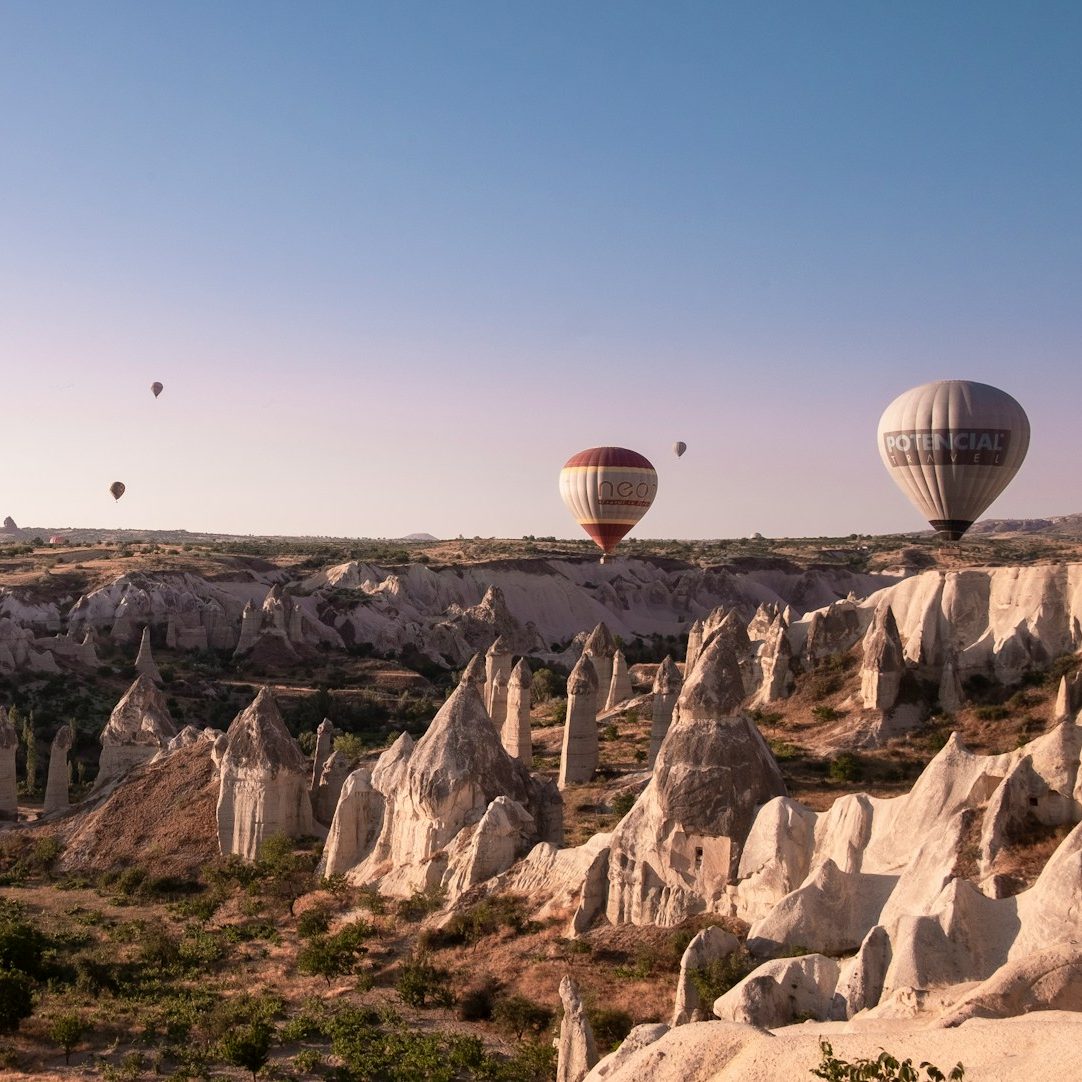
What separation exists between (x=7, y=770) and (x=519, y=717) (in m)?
14.0

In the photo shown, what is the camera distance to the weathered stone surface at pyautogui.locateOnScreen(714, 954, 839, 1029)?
11.8 meters

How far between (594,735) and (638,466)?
32.4 meters

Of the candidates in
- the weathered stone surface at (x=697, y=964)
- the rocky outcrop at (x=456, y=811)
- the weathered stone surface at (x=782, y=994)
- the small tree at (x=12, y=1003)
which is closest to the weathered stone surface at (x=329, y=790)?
the rocky outcrop at (x=456, y=811)

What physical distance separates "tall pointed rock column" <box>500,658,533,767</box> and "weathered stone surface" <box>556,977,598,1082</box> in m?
20.4

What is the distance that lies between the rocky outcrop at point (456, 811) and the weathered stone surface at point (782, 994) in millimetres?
7590

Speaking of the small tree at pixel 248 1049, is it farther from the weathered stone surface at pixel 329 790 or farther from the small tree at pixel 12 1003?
the weathered stone surface at pixel 329 790

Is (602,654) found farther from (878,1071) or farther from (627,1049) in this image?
(878,1071)

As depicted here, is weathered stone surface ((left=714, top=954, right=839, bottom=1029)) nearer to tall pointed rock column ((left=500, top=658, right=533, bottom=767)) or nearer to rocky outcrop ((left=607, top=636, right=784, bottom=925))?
rocky outcrop ((left=607, top=636, right=784, bottom=925))

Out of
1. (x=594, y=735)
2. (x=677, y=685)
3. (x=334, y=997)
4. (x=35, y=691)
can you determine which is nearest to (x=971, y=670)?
(x=677, y=685)

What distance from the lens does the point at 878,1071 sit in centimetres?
773

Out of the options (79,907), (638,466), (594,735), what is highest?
(638,466)

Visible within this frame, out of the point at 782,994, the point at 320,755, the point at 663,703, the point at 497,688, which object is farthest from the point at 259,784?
the point at 782,994

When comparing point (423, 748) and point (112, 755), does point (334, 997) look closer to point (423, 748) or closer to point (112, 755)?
point (423, 748)

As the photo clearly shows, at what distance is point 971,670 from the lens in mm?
35500
